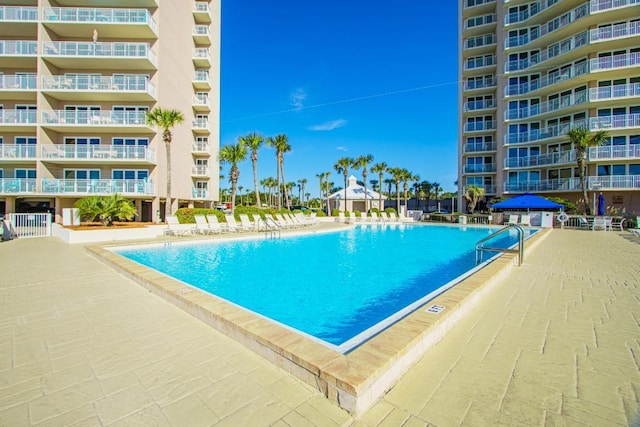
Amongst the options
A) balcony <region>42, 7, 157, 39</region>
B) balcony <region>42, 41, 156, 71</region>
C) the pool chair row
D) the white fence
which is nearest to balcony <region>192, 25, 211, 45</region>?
balcony <region>42, 7, 157, 39</region>

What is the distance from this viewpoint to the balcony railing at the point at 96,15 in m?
19.3

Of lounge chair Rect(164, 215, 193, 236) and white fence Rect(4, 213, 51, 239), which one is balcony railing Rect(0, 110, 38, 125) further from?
lounge chair Rect(164, 215, 193, 236)

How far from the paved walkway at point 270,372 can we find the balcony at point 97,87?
1957 centimetres

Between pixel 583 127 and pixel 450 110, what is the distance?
46.4ft

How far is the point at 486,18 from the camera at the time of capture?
30.8m

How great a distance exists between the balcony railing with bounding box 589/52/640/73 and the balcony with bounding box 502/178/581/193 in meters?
8.25

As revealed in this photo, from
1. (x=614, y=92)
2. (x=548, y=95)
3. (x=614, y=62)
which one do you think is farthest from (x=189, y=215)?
(x=614, y=62)

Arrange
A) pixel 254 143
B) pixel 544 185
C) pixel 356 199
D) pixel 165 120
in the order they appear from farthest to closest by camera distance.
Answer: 1. pixel 356 199
2. pixel 254 143
3. pixel 544 185
4. pixel 165 120

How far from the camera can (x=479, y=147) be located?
30938 millimetres

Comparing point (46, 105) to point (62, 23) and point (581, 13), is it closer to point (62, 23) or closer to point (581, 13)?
point (62, 23)

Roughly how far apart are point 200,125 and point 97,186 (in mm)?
11077

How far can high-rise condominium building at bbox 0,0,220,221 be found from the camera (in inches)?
761

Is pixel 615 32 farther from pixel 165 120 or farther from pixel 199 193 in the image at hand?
pixel 199 193

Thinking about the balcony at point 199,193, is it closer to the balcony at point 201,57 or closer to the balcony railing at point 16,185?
the balcony railing at point 16,185
